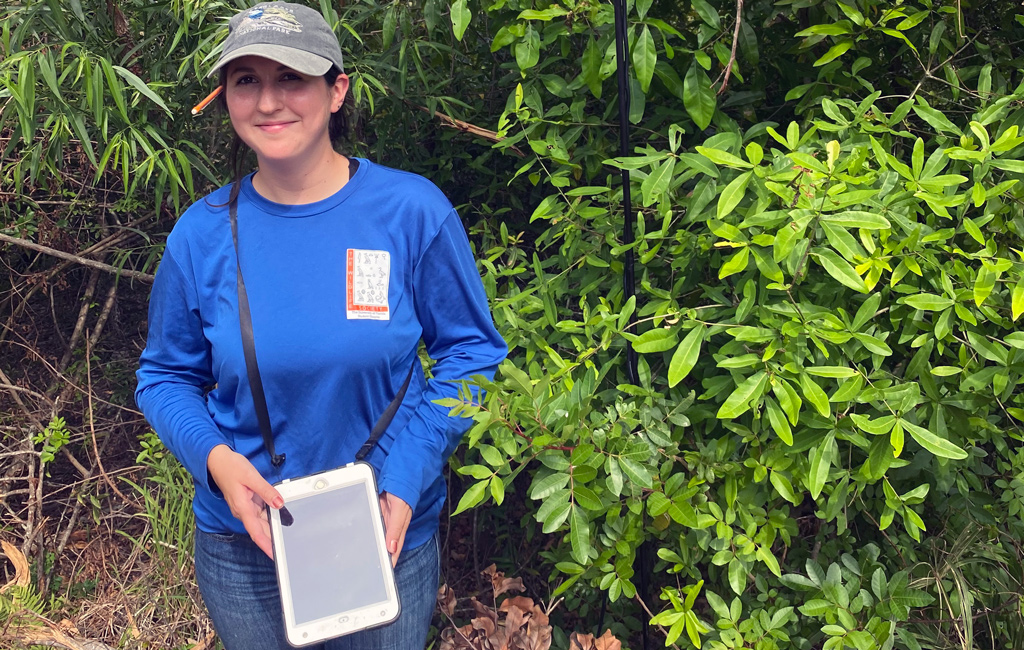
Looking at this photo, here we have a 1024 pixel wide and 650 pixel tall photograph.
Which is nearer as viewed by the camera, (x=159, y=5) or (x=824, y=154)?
(x=824, y=154)

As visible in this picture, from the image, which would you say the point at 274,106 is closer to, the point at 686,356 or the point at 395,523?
the point at 395,523

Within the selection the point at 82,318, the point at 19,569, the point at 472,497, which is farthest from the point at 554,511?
the point at 82,318

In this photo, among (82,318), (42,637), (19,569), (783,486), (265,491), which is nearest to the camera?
(265,491)

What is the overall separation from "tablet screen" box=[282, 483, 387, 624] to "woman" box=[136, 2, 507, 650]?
0.14ft

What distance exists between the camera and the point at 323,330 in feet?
4.42

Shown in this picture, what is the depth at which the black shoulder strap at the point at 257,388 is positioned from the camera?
1.35 metres

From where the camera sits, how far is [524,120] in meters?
1.83

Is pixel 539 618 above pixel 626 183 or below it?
below

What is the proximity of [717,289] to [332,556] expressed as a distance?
91 centimetres

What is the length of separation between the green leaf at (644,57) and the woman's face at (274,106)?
2.09 ft

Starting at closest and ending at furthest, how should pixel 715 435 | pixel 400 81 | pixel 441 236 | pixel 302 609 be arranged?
pixel 302 609 → pixel 441 236 → pixel 715 435 → pixel 400 81

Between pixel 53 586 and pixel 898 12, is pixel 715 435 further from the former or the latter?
pixel 53 586

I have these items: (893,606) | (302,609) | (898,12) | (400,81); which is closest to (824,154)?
(898,12)

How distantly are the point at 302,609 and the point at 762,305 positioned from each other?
0.98 metres
